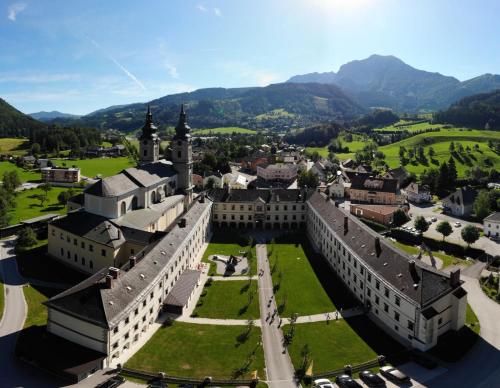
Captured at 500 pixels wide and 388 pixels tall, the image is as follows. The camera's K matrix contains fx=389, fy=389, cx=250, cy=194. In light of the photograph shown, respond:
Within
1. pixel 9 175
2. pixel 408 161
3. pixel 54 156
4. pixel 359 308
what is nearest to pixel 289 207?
pixel 359 308

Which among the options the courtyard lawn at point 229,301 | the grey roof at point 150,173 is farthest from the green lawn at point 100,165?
the courtyard lawn at point 229,301

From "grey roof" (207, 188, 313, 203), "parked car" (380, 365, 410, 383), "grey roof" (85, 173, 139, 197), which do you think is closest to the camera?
"parked car" (380, 365, 410, 383)

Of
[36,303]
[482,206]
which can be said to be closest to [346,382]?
[36,303]

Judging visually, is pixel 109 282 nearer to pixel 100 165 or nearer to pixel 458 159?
pixel 100 165

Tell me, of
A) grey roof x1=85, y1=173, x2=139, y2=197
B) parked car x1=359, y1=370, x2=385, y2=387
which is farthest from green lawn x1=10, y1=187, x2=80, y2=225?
parked car x1=359, y1=370, x2=385, y2=387

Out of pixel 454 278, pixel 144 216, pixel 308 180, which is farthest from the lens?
pixel 308 180

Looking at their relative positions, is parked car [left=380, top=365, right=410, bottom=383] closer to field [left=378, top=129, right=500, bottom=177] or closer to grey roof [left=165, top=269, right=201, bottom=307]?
grey roof [left=165, top=269, right=201, bottom=307]

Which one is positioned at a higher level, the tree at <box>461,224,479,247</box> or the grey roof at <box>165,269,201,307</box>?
the tree at <box>461,224,479,247</box>

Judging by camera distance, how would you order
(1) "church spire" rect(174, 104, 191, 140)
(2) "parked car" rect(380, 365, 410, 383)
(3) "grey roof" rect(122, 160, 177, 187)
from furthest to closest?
(1) "church spire" rect(174, 104, 191, 140) → (3) "grey roof" rect(122, 160, 177, 187) → (2) "parked car" rect(380, 365, 410, 383)
